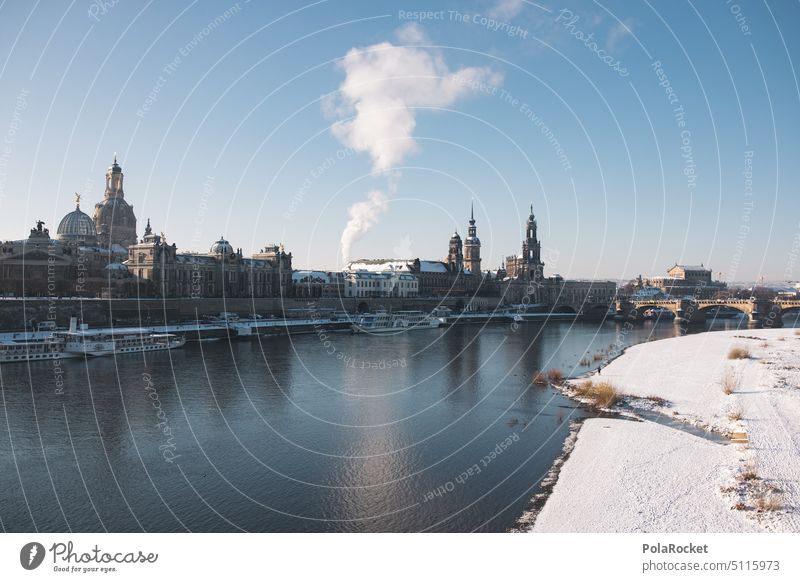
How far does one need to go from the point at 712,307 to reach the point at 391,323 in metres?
43.6

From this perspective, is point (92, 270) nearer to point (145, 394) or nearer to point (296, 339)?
point (296, 339)

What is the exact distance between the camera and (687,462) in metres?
14.8

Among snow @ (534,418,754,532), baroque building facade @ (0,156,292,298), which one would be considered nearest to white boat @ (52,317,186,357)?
baroque building facade @ (0,156,292,298)

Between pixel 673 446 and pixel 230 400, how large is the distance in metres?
15.7

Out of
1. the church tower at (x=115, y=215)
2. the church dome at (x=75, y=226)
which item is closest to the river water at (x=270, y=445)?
the church dome at (x=75, y=226)

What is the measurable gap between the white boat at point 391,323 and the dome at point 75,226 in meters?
36.4

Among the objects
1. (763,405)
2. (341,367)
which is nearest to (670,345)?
(763,405)

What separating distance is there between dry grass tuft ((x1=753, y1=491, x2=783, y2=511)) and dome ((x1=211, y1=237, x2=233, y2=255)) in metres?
63.4

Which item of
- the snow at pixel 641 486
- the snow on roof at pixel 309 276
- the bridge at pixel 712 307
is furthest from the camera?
the snow on roof at pixel 309 276

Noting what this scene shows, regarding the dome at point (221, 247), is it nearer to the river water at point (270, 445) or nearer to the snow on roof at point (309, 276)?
the snow on roof at point (309, 276)

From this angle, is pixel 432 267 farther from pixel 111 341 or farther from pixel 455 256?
pixel 111 341

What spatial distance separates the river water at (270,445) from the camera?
1239cm
